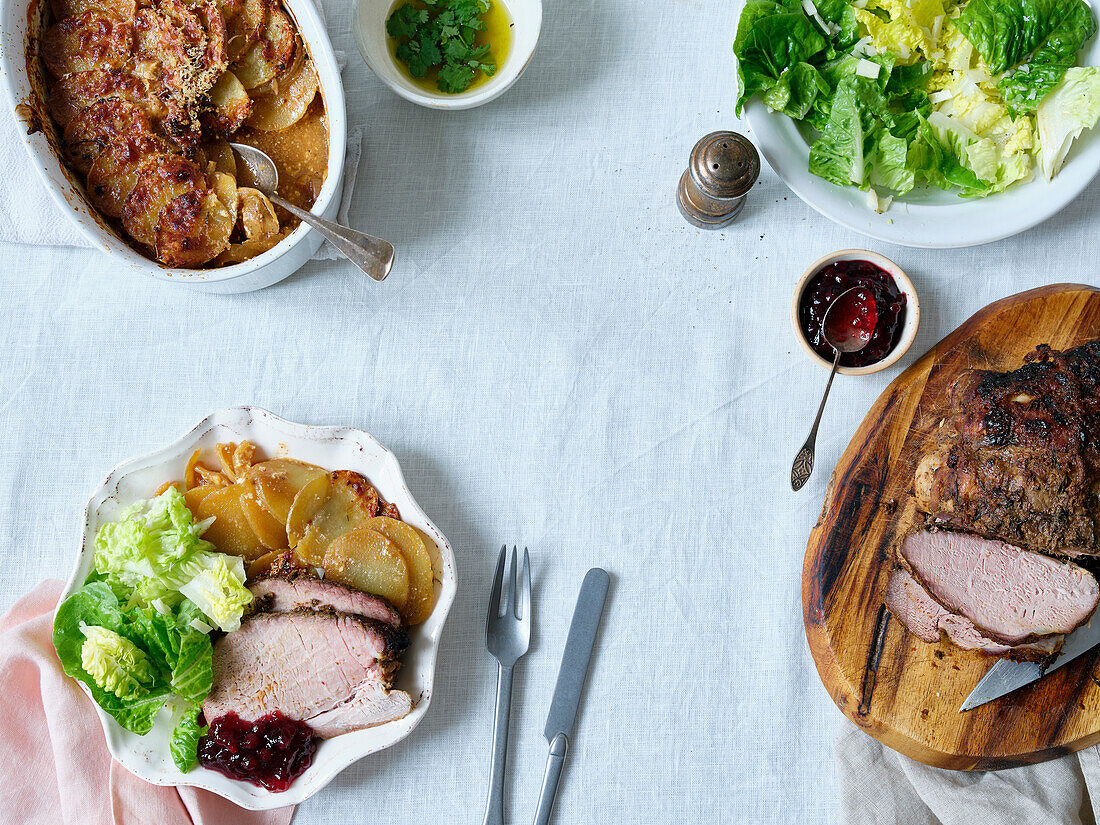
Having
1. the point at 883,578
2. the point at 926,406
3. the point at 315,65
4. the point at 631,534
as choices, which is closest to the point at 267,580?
the point at 631,534

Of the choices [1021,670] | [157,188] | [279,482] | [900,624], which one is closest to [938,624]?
[900,624]

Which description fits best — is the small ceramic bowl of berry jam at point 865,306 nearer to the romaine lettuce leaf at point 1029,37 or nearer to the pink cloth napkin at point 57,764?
the romaine lettuce leaf at point 1029,37

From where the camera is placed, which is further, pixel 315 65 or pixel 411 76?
pixel 411 76

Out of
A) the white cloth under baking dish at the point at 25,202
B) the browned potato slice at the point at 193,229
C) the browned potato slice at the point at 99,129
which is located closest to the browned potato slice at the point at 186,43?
the browned potato slice at the point at 99,129

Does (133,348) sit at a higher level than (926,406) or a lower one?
lower

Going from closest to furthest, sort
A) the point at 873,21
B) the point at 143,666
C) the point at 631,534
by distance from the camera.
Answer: the point at 143,666 → the point at 873,21 → the point at 631,534

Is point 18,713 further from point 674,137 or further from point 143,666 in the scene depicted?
point 674,137
